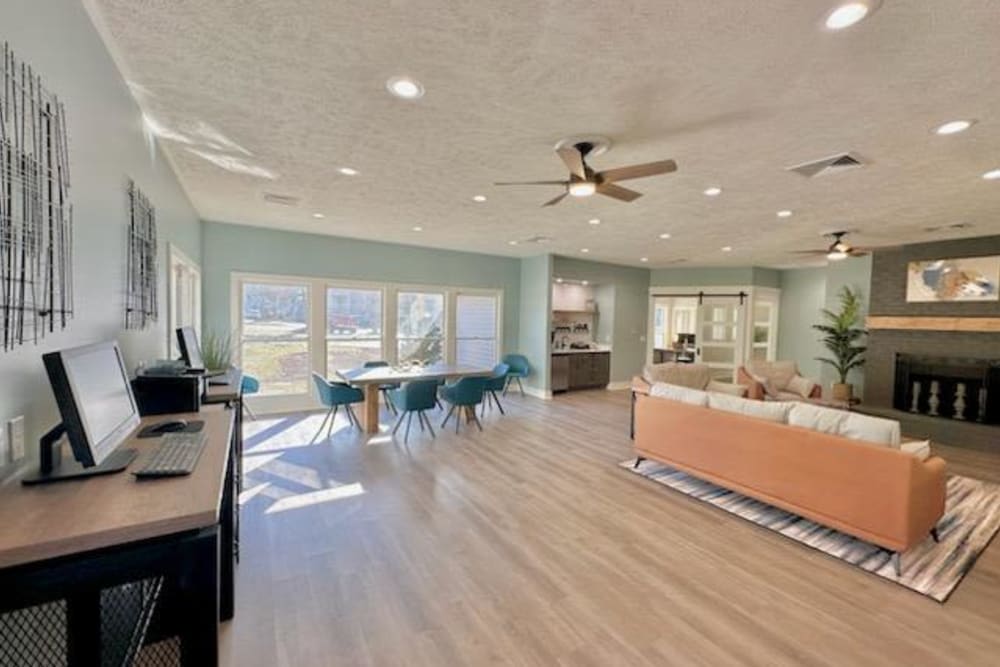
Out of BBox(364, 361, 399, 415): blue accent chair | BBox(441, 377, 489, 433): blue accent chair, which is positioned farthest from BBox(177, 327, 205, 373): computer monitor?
BBox(441, 377, 489, 433): blue accent chair

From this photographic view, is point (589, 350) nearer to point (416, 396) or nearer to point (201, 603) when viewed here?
point (416, 396)

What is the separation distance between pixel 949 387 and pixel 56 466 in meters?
8.51

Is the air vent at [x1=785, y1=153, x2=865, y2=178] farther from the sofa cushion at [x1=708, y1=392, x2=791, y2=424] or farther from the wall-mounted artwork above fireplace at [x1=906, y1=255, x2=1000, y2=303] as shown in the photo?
the wall-mounted artwork above fireplace at [x1=906, y1=255, x2=1000, y2=303]

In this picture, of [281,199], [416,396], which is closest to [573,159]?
[416,396]

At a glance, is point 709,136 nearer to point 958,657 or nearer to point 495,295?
point 958,657

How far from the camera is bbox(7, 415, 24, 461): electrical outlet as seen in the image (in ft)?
4.03

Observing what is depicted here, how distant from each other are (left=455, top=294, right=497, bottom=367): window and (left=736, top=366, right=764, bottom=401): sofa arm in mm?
4179

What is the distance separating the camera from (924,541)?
9.59 ft

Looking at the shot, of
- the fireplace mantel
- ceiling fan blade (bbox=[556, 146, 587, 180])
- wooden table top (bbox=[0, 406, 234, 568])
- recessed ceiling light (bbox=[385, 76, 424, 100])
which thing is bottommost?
wooden table top (bbox=[0, 406, 234, 568])

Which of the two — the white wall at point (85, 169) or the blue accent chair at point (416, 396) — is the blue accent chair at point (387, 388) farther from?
the white wall at point (85, 169)

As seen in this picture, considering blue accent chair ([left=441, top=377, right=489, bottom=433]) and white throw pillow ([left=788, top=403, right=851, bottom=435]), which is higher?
white throw pillow ([left=788, top=403, right=851, bottom=435])

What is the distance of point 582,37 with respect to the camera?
1.80 meters

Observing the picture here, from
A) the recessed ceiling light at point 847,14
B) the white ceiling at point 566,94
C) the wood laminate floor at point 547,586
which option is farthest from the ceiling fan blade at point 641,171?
the wood laminate floor at point 547,586

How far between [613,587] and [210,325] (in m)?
5.84
